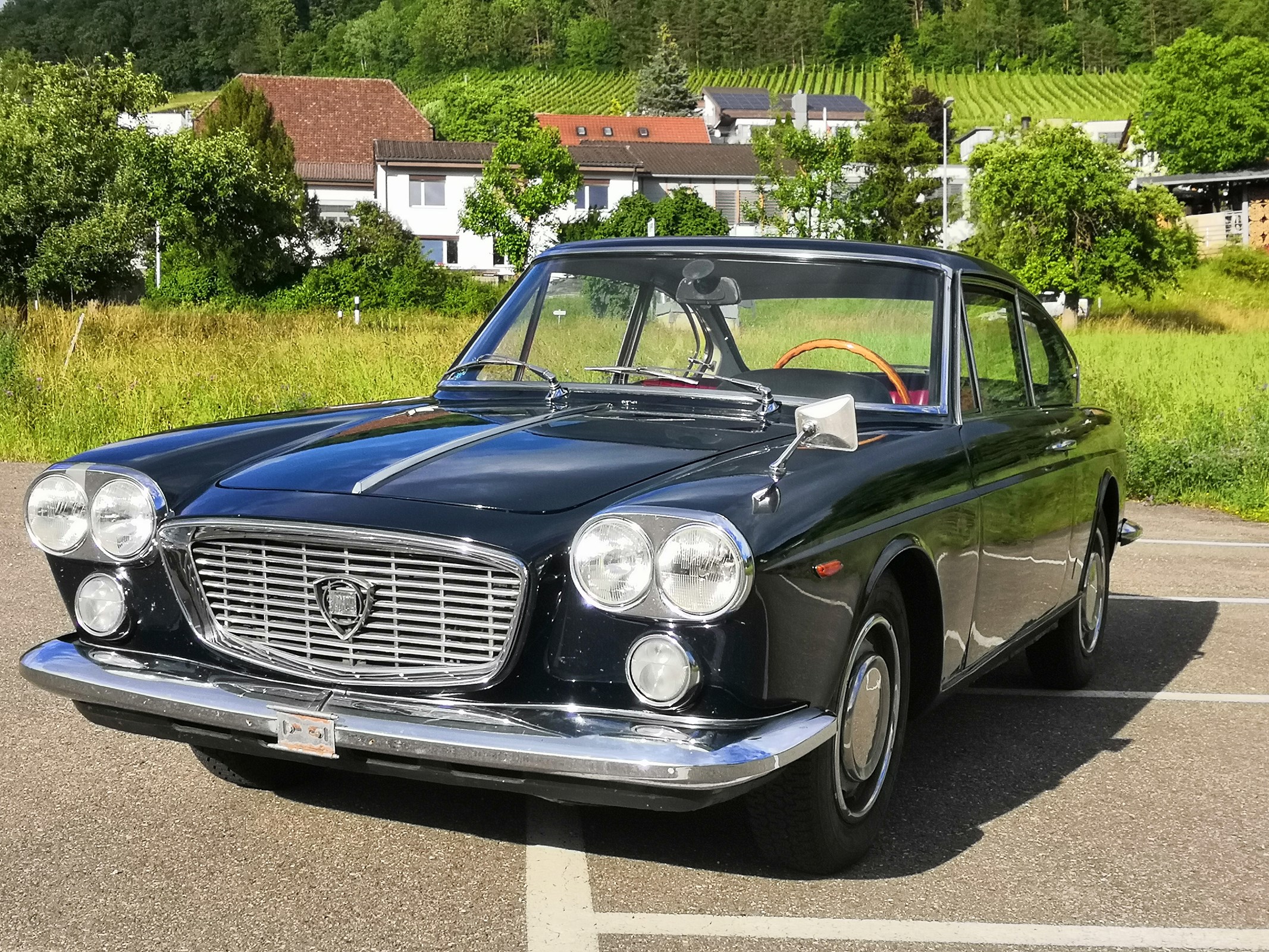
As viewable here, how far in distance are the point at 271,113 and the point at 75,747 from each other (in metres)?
58.1

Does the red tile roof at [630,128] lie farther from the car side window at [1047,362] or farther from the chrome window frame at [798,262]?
the chrome window frame at [798,262]

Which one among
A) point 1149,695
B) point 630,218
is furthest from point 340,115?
point 1149,695

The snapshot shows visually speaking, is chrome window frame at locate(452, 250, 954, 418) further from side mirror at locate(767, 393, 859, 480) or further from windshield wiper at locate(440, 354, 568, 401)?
side mirror at locate(767, 393, 859, 480)

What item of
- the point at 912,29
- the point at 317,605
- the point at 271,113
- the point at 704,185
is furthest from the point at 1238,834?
the point at 912,29

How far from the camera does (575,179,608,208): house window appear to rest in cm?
6669

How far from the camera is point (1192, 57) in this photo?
3044 inches

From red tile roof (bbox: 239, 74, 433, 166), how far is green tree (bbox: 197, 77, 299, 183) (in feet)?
38.1

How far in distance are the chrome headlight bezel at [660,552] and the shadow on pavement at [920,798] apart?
0.87m

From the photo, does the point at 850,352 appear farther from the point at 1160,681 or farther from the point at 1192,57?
the point at 1192,57

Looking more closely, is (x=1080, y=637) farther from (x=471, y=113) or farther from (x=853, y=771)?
(x=471, y=113)

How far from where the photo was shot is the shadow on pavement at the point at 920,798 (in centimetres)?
368

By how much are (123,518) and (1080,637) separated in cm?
365

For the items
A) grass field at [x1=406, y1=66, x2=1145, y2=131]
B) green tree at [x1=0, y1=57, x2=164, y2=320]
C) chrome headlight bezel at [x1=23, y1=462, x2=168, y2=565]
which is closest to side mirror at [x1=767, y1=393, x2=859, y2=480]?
chrome headlight bezel at [x1=23, y1=462, x2=168, y2=565]

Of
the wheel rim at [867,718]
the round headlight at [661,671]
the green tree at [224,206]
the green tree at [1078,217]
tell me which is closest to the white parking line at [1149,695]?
the wheel rim at [867,718]
